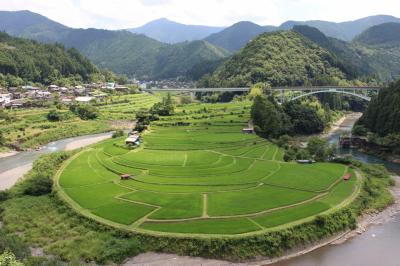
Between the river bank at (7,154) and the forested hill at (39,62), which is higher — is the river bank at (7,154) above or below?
below

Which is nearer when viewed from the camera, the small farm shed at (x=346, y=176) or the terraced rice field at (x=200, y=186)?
the terraced rice field at (x=200, y=186)

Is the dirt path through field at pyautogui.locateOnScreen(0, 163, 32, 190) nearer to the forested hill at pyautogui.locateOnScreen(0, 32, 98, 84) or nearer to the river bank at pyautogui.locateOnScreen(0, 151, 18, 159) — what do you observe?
the river bank at pyautogui.locateOnScreen(0, 151, 18, 159)

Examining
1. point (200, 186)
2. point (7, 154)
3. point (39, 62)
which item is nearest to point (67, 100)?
point (39, 62)

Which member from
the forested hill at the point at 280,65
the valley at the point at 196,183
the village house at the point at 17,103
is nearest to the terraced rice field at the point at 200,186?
the valley at the point at 196,183

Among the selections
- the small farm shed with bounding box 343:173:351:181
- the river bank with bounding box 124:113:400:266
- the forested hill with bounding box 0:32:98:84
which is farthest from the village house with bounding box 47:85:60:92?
the river bank with bounding box 124:113:400:266

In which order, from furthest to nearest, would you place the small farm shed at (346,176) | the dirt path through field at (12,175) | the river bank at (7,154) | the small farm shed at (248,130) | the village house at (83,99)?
the village house at (83,99) → the small farm shed at (248,130) → the river bank at (7,154) → the dirt path through field at (12,175) → the small farm shed at (346,176)

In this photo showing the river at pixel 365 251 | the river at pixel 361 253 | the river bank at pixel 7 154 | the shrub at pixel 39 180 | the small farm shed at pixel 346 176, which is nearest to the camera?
the river at pixel 361 253

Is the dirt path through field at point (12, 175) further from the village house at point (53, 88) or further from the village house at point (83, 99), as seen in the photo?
the village house at point (53, 88)

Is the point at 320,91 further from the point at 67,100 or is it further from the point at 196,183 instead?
the point at 196,183

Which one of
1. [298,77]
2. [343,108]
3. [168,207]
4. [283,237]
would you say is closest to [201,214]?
[168,207]
